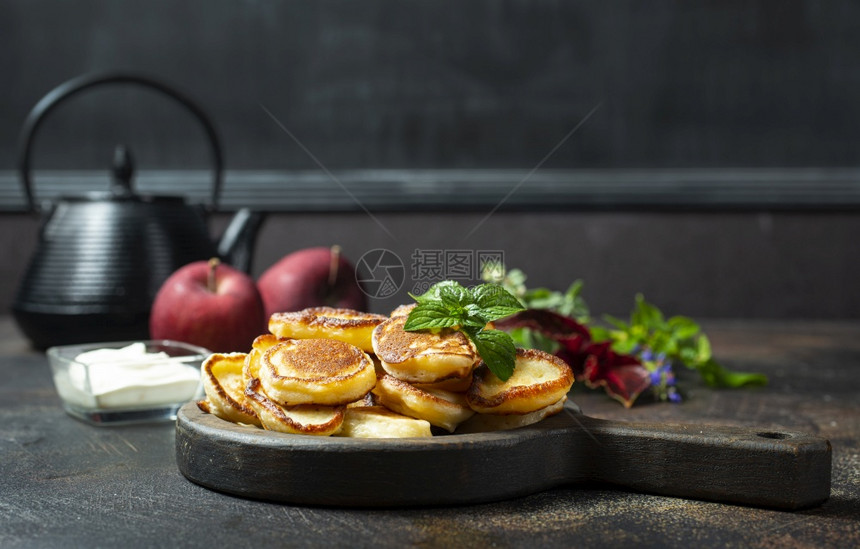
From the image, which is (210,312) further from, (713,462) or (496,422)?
(713,462)

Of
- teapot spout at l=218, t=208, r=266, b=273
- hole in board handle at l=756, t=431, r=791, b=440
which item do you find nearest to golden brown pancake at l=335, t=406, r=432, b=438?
hole in board handle at l=756, t=431, r=791, b=440

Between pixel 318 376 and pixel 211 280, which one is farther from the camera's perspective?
pixel 211 280

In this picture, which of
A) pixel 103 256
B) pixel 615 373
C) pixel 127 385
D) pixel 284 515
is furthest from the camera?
pixel 103 256

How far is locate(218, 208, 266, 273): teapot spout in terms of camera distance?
62.3 inches

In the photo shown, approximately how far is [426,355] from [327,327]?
12cm

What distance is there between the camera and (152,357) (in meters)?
0.98

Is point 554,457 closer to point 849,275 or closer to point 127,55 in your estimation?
point 849,275

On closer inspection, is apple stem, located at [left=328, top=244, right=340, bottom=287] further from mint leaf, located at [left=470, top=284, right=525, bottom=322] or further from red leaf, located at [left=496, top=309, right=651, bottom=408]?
mint leaf, located at [left=470, top=284, right=525, bottom=322]

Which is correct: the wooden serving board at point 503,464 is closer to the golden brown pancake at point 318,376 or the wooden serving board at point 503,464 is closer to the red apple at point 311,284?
the golden brown pancake at point 318,376

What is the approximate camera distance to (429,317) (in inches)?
28.2

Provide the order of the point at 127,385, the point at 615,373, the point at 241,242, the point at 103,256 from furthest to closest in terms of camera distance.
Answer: the point at 241,242 < the point at 103,256 < the point at 615,373 < the point at 127,385

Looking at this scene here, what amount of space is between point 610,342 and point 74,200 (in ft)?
3.08

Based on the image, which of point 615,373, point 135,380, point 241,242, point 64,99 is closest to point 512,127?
point 241,242

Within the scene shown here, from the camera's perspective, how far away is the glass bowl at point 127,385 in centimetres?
94
